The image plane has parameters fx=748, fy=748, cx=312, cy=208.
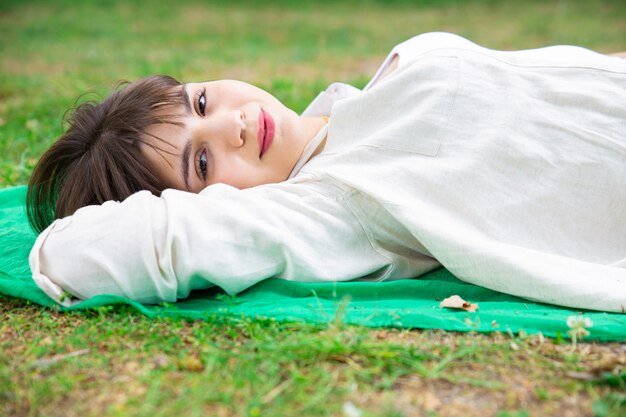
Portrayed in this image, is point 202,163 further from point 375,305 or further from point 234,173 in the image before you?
point 375,305

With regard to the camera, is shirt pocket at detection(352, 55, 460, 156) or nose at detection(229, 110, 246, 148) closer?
shirt pocket at detection(352, 55, 460, 156)

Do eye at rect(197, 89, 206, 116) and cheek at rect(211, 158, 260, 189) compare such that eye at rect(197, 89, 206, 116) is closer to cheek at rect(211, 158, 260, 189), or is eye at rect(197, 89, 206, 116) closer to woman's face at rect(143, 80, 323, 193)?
woman's face at rect(143, 80, 323, 193)

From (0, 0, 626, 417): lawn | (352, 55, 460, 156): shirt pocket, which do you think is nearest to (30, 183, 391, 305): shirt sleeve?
(0, 0, 626, 417): lawn

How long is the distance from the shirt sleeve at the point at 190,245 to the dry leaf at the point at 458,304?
0.33m

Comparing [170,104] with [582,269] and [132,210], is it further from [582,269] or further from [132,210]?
[582,269]

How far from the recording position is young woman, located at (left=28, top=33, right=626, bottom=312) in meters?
2.35

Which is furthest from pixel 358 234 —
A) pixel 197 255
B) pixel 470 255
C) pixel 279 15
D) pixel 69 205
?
pixel 279 15

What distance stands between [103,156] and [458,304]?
4.53 feet

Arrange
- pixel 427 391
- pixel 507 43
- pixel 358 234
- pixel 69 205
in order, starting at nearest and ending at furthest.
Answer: pixel 427 391
pixel 358 234
pixel 69 205
pixel 507 43

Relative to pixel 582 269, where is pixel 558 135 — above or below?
above

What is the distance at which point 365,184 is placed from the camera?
2.47 metres

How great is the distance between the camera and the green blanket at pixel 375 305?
86.4 inches

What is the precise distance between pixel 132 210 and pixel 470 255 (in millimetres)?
1083

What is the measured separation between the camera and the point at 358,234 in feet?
8.27
